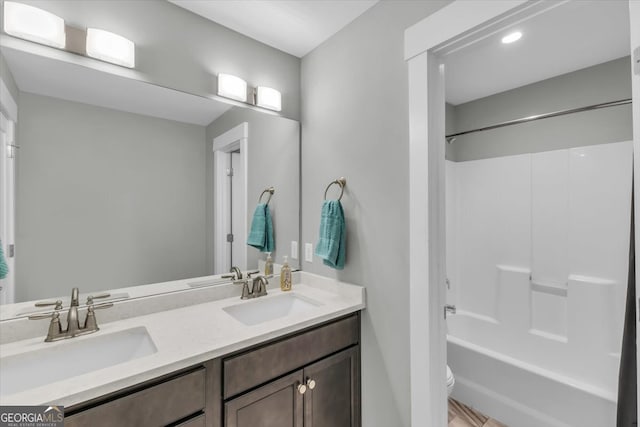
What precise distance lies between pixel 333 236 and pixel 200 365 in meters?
0.85

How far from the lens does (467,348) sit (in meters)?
1.99

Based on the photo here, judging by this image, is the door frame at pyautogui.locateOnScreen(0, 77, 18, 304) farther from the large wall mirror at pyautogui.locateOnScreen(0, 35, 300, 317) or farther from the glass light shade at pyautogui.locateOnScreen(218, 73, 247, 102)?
the glass light shade at pyautogui.locateOnScreen(218, 73, 247, 102)

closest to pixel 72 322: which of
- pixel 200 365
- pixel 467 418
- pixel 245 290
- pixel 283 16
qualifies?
pixel 200 365

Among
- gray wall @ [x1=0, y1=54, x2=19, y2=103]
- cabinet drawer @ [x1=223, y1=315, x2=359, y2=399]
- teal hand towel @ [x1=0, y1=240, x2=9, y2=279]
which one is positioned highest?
gray wall @ [x1=0, y1=54, x2=19, y2=103]

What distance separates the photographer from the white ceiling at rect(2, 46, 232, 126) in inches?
43.8

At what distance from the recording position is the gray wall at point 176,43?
1.22m

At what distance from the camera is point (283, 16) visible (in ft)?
5.03

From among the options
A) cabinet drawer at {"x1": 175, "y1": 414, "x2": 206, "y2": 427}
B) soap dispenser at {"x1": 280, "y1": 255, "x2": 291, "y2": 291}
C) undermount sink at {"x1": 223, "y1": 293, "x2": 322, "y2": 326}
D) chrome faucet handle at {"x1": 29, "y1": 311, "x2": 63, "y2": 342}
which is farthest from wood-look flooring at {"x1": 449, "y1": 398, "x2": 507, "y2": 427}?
chrome faucet handle at {"x1": 29, "y1": 311, "x2": 63, "y2": 342}

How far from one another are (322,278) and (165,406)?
3.36ft

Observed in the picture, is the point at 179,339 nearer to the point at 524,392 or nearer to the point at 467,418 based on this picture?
the point at 467,418

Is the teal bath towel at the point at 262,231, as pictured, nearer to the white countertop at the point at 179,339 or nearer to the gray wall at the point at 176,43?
the white countertop at the point at 179,339

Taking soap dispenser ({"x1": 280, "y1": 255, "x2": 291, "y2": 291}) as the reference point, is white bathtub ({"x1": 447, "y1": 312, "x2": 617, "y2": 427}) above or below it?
below

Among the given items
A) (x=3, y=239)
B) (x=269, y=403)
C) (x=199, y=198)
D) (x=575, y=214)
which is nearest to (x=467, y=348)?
(x=575, y=214)

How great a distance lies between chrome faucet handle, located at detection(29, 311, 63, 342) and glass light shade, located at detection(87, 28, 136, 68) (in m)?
1.08
